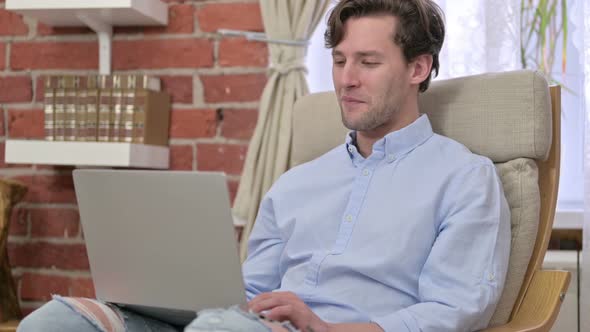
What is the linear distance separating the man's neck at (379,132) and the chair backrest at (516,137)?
0.08 m

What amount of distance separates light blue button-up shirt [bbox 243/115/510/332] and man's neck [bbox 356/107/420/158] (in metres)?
0.02

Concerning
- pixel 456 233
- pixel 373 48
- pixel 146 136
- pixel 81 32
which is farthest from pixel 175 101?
pixel 456 233

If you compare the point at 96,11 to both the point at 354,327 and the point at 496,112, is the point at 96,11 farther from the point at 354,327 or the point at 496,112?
the point at 354,327

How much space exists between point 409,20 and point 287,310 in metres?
0.65

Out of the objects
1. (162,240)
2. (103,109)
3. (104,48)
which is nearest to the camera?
(162,240)

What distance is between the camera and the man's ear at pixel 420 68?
1.53 m

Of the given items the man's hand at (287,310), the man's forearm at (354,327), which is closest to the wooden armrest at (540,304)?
the man's forearm at (354,327)

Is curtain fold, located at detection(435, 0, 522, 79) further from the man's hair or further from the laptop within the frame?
the laptop

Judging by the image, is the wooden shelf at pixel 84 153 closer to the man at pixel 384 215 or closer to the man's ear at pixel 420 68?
the man at pixel 384 215

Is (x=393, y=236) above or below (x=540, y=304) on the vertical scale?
above

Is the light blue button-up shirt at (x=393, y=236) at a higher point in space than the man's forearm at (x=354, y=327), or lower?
higher

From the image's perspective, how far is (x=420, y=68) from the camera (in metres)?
1.54

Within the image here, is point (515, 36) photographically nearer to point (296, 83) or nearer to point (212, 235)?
point (296, 83)

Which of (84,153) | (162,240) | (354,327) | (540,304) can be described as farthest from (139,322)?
(84,153)
